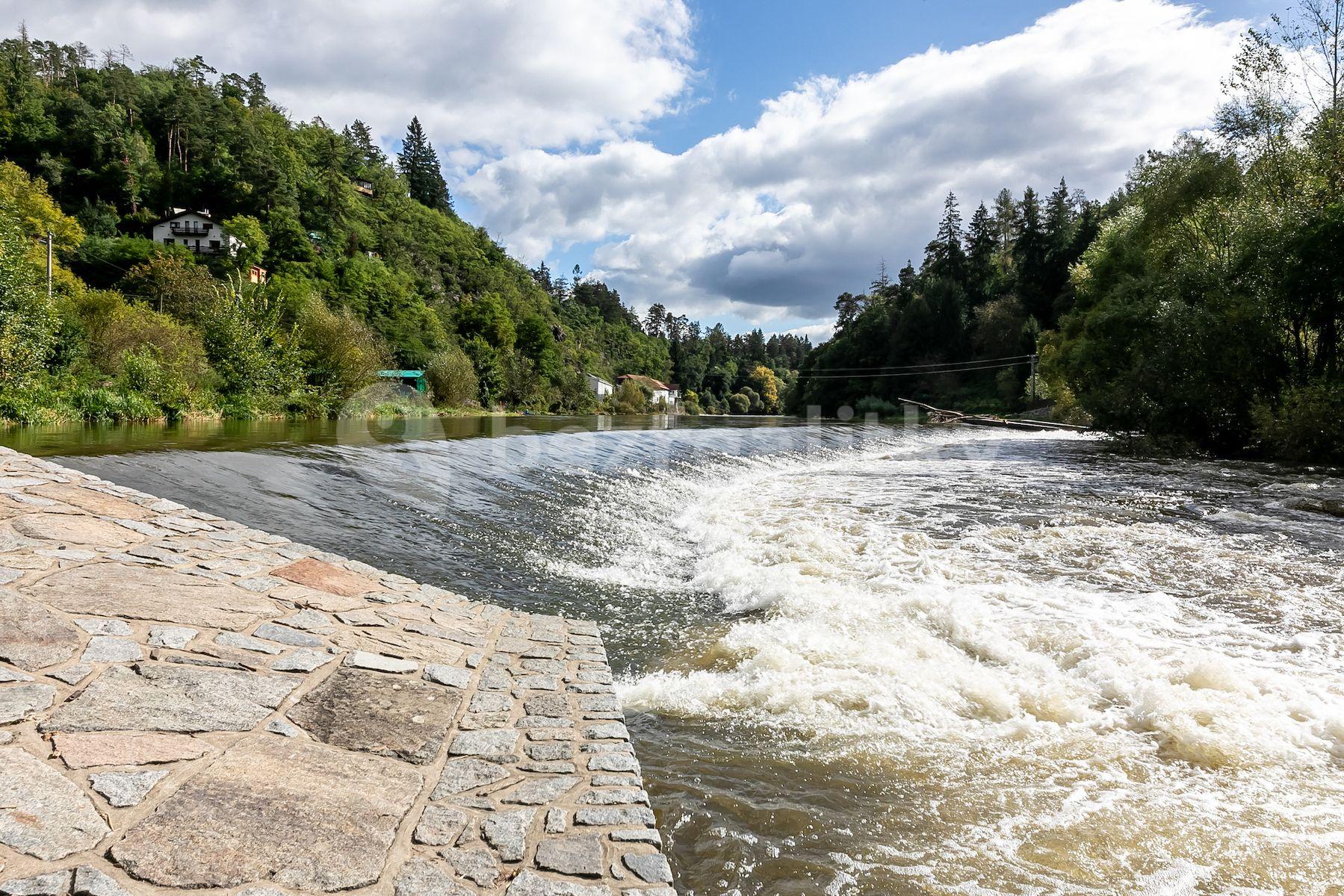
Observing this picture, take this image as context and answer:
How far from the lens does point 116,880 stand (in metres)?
1.77

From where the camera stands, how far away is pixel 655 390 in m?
113

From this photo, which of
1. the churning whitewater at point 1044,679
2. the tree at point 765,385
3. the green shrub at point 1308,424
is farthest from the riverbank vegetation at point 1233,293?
the tree at point 765,385

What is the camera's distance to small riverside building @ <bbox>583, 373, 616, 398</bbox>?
88.6m

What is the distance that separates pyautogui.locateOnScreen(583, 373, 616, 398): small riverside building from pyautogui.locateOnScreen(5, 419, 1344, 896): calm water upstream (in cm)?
7631

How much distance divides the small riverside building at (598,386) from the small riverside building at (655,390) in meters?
6.13

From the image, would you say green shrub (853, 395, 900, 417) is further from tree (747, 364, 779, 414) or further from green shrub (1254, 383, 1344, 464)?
tree (747, 364, 779, 414)

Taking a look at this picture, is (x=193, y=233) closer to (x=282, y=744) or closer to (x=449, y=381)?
(x=449, y=381)

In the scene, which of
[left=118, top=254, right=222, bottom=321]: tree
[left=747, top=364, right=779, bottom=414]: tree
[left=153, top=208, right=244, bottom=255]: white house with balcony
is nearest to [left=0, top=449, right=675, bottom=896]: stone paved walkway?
[left=118, top=254, right=222, bottom=321]: tree

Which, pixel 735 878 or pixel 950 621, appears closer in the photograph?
pixel 735 878

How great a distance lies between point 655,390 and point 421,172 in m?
54.1

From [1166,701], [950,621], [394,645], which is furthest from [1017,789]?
[394,645]

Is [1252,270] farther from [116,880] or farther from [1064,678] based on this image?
[116,880]

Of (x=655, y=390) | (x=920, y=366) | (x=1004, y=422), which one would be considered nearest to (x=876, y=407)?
(x=920, y=366)

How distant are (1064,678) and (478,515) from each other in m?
7.36
